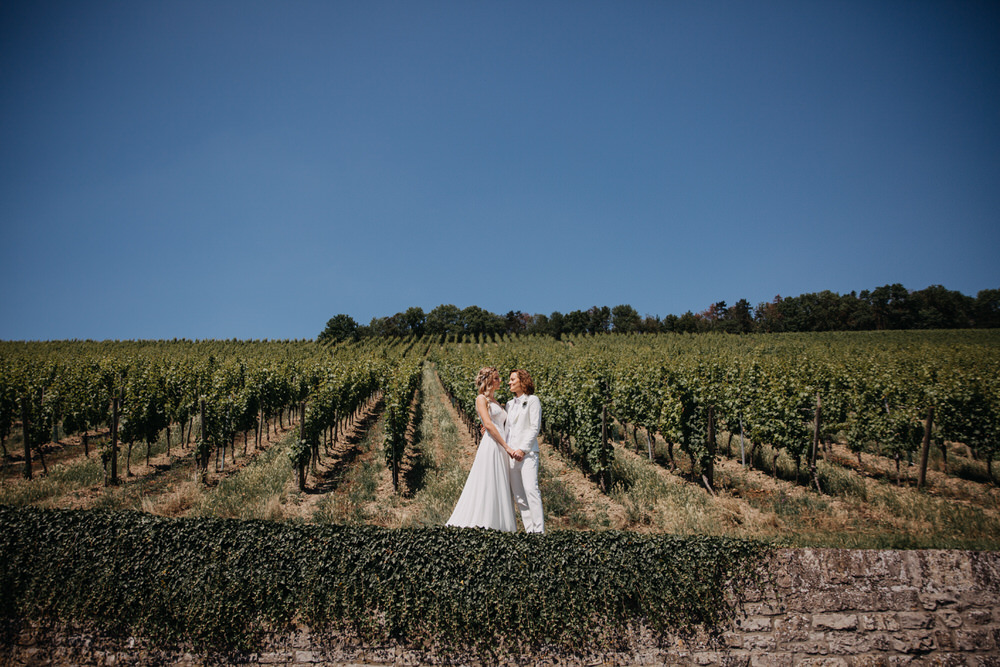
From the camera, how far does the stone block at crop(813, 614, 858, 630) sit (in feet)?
13.8

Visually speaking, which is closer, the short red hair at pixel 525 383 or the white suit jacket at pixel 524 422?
the white suit jacket at pixel 524 422

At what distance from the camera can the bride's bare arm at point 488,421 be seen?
4914 millimetres

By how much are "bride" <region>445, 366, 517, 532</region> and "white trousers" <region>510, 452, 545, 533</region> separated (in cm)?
13

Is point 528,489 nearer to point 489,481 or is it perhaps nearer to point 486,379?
point 489,481

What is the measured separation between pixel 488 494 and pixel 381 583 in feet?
4.83

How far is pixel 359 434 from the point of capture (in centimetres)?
1661

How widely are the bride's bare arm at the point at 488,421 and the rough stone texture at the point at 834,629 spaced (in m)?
2.11

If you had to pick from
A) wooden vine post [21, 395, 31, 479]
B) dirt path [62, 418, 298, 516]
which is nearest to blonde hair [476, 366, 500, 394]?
→ dirt path [62, 418, 298, 516]

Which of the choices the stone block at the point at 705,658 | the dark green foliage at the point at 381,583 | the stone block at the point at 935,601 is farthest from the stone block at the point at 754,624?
the stone block at the point at 935,601

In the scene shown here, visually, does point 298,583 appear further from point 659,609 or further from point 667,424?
point 667,424

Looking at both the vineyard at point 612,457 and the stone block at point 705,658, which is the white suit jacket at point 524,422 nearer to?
the stone block at point 705,658

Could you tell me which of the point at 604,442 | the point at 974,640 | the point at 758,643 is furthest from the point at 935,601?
the point at 604,442

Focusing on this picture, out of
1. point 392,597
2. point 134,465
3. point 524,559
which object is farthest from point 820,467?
point 134,465

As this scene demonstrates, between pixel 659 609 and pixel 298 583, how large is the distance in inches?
148
